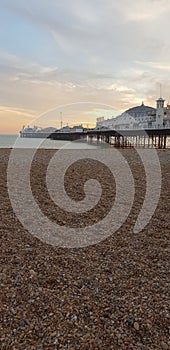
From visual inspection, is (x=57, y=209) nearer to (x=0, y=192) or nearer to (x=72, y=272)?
(x=0, y=192)

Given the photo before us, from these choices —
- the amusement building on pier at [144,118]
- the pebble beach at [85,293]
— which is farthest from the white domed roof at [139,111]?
the pebble beach at [85,293]

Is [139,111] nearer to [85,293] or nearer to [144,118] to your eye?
[144,118]

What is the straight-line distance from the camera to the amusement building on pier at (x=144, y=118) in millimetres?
38713

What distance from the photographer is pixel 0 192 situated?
17.3 ft

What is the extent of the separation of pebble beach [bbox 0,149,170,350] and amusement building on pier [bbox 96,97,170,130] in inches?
1213

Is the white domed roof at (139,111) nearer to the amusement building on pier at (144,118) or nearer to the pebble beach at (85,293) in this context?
the amusement building on pier at (144,118)

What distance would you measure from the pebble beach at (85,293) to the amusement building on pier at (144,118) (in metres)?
30.8

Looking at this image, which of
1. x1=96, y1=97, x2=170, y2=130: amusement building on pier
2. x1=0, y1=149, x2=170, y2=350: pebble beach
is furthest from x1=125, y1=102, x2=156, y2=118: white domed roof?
x1=0, y1=149, x2=170, y2=350: pebble beach

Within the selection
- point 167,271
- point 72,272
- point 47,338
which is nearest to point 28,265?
point 72,272

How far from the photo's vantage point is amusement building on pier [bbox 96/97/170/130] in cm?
3871

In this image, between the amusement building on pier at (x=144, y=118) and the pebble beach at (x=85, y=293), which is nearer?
the pebble beach at (x=85, y=293)

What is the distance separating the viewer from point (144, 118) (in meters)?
47.6

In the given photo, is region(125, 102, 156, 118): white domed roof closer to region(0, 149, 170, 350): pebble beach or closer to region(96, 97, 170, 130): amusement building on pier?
region(96, 97, 170, 130): amusement building on pier

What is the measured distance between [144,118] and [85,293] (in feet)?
157
